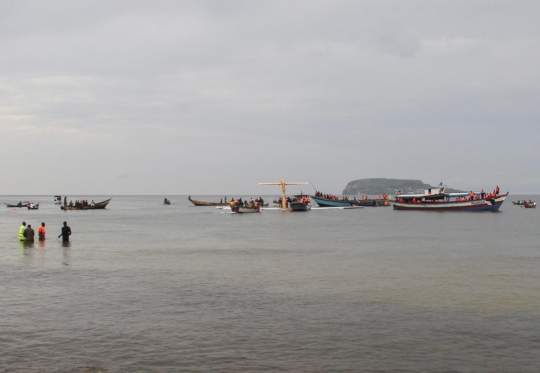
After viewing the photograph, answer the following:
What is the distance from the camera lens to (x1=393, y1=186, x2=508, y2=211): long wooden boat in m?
100

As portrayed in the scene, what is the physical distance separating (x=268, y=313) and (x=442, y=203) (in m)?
91.1

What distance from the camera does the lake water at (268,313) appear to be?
39.7ft

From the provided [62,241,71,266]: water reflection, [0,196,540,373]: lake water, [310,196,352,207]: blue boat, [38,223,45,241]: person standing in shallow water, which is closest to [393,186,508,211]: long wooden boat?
[310,196,352,207]: blue boat

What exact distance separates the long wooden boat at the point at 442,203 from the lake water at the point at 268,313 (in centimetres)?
6994

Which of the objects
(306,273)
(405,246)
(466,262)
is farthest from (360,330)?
(405,246)

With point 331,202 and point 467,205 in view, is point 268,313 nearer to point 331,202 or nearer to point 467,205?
point 467,205

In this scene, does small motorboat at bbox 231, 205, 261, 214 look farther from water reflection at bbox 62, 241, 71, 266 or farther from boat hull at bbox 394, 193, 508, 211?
water reflection at bbox 62, 241, 71, 266

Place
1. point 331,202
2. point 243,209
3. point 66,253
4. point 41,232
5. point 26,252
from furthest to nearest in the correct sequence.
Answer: point 331,202 → point 243,209 → point 41,232 → point 66,253 → point 26,252

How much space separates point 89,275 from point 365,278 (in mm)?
12767

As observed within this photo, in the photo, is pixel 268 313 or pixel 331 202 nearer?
pixel 268 313

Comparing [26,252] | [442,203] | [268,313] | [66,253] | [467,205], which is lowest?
[268,313]

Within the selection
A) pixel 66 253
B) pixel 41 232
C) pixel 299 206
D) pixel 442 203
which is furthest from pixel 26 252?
pixel 442 203

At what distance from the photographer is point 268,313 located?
16.6 metres

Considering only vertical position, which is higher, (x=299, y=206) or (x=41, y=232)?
(x=299, y=206)
